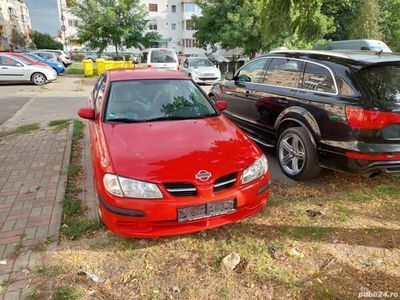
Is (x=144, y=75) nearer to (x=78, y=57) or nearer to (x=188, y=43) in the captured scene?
(x=78, y=57)

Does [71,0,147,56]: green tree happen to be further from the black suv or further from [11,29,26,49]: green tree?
[11,29,26,49]: green tree

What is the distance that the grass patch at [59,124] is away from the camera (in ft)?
24.1

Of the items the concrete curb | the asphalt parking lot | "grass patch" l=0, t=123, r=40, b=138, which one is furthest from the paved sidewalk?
the asphalt parking lot

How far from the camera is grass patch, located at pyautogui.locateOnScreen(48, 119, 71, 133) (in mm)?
7344

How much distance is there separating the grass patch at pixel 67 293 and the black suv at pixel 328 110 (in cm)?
312

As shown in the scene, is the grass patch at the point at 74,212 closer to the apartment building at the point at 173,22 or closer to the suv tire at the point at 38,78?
the suv tire at the point at 38,78

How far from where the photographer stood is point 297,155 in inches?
178

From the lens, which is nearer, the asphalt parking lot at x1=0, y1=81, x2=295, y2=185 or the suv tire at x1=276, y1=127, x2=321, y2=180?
the suv tire at x1=276, y1=127, x2=321, y2=180

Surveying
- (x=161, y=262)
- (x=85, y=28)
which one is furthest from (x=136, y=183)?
(x=85, y=28)

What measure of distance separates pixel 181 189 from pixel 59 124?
20.3 feet

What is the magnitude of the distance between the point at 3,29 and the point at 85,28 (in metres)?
33.1

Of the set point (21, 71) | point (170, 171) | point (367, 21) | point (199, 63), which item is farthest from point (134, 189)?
point (367, 21)

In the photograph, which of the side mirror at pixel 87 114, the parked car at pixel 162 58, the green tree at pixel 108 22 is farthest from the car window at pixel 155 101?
the green tree at pixel 108 22

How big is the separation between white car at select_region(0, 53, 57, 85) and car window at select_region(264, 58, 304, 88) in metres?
15.2
